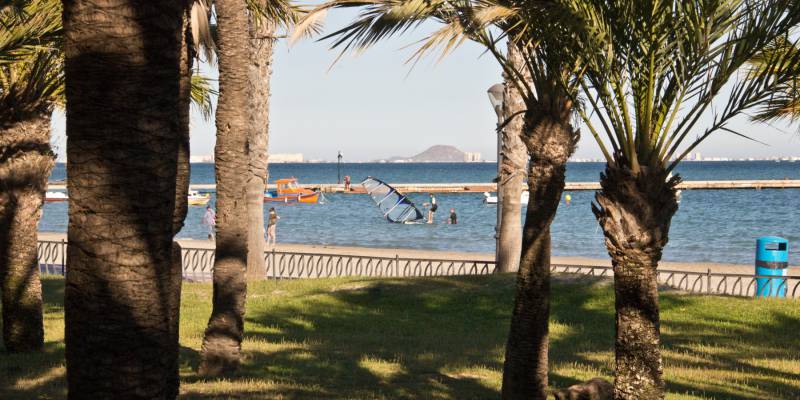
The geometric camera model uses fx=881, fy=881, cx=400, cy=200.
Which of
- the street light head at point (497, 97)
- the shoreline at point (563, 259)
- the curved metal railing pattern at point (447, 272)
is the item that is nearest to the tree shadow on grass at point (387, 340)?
the curved metal railing pattern at point (447, 272)

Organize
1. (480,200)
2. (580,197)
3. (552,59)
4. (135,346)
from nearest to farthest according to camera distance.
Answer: (135,346)
(552,59)
(480,200)
(580,197)

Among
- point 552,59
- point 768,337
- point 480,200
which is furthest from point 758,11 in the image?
point 480,200

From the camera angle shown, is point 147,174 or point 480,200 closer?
point 147,174

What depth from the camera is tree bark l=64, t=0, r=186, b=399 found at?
141 inches

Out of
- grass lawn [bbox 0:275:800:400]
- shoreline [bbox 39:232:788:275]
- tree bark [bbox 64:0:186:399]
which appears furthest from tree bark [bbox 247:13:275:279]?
tree bark [bbox 64:0:186:399]

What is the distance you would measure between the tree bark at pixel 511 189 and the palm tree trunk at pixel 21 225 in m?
7.34

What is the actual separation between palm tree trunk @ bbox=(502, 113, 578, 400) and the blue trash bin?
1160cm

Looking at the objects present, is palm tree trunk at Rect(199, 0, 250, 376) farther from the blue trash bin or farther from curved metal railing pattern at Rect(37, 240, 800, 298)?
the blue trash bin

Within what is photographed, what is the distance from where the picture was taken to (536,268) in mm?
8539

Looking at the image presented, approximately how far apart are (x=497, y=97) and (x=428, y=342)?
19.1ft

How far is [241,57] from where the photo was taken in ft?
32.7

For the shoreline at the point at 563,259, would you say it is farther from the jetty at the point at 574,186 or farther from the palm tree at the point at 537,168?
the jetty at the point at 574,186

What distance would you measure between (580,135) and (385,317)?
6.91 metres

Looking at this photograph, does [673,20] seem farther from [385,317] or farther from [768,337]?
[385,317]
